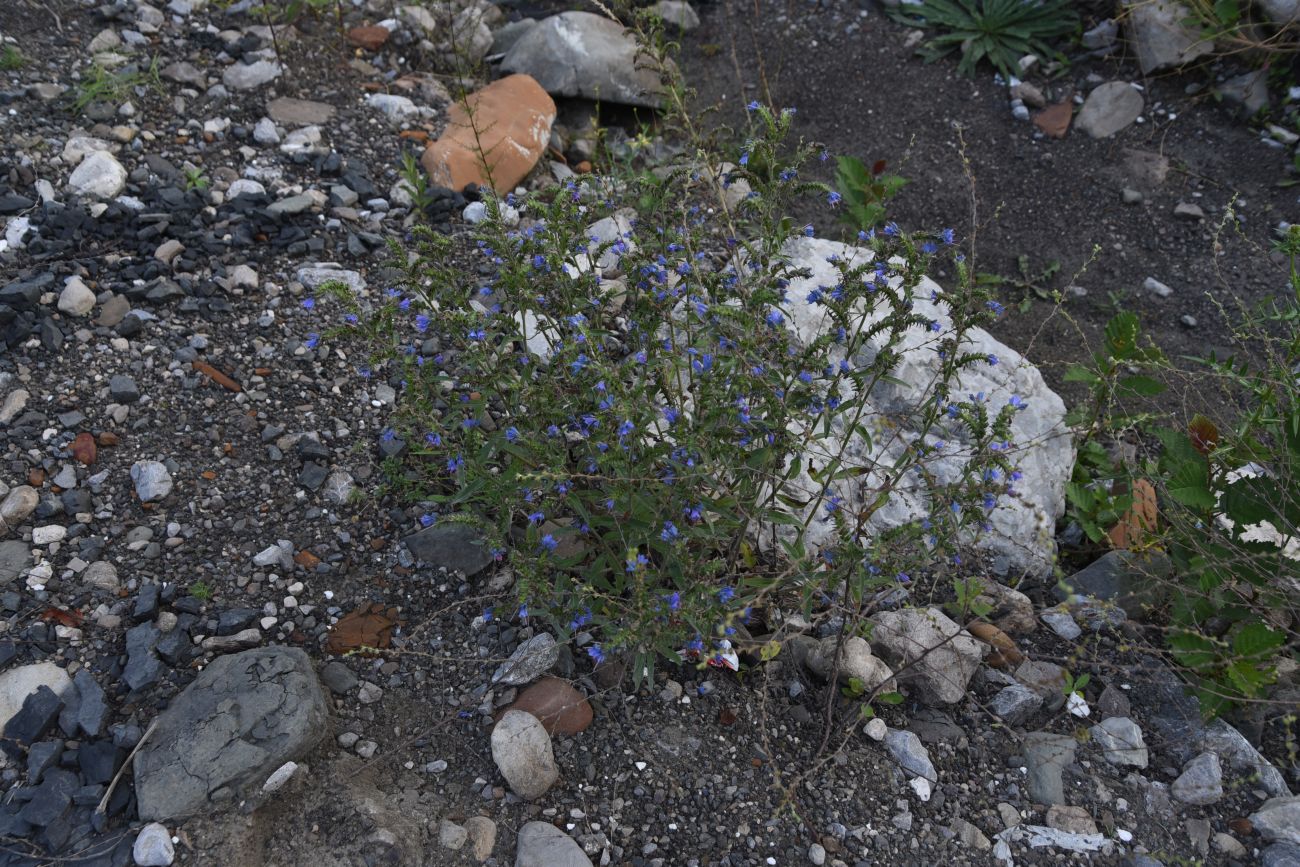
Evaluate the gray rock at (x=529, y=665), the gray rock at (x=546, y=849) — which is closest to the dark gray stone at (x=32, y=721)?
the gray rock at (x=529, y=665)

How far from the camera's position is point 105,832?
2.53 m

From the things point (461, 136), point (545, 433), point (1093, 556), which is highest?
point (545, 433)

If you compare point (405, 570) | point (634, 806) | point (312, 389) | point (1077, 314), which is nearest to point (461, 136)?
point (312, 389)

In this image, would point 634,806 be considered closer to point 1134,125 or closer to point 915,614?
point 915,614

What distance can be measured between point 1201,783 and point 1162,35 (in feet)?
14.6

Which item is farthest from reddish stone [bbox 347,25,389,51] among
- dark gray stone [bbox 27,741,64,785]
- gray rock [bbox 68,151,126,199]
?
dark gray stone [bbox 27,741,64,785]

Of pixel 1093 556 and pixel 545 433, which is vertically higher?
pixel 545 433

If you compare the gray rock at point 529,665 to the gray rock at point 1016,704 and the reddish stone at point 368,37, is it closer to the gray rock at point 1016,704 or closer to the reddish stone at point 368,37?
the gray rock at point 1016,704

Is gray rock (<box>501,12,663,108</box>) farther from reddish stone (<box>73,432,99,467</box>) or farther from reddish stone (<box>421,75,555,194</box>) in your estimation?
reddish stone (<box>73,432,99,467</box>)

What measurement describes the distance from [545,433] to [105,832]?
4.96 feet

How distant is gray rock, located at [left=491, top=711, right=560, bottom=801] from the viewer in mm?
2709

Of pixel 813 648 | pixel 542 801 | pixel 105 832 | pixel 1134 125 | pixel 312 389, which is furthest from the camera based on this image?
pixel 1134 125

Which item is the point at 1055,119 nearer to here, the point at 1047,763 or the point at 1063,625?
the point at 1063,625

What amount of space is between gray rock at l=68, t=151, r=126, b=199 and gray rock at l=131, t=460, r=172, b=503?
149 cm
